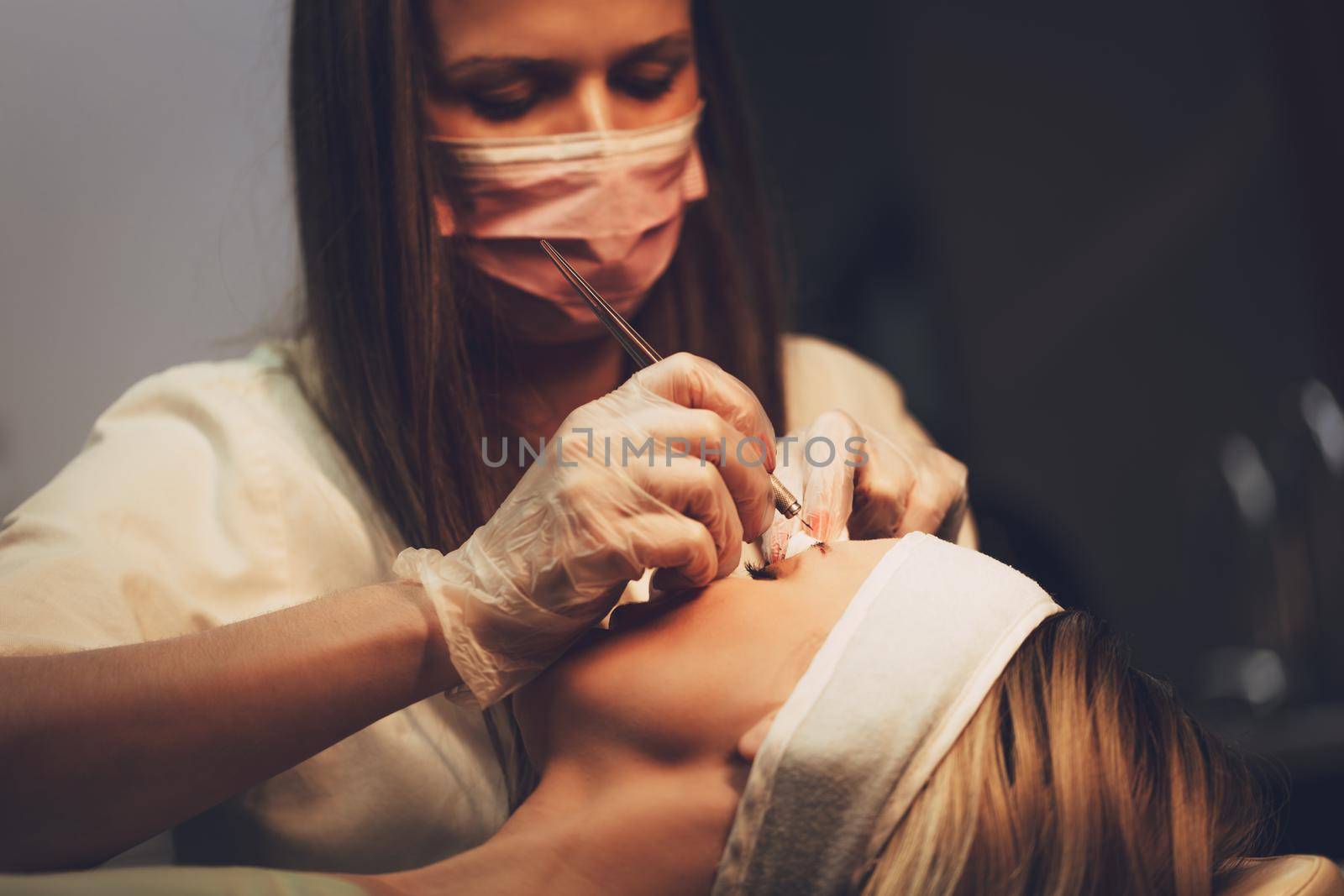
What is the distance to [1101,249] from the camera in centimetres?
254

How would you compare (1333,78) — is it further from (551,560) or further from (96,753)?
(96,753)

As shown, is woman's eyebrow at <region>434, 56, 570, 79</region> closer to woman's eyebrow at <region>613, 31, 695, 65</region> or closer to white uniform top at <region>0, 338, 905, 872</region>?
woman's eyebrow at <region>613, 31, 695, 65</region>

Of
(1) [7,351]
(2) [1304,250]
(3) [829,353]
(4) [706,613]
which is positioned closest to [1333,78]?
(2) [1304,250]

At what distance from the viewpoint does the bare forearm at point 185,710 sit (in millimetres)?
893

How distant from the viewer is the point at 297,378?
1417 mm

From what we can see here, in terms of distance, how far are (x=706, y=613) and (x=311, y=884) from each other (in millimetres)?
392

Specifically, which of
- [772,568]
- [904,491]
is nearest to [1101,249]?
[904,491]

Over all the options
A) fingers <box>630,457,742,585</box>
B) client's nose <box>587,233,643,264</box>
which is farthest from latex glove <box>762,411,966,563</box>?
client's nose <box>587,233,643,264</box>

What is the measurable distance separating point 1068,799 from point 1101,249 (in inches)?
75.1

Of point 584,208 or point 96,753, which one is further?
point 584,208

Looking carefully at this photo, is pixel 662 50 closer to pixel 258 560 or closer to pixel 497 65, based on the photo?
pixel 497 65

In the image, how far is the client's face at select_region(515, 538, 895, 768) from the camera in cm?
95

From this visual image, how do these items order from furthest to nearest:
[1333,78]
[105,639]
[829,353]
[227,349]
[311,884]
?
[1333,78]
[829,353]
[227,349]
[105,639]
[311,884]

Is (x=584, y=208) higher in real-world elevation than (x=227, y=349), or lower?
higher
